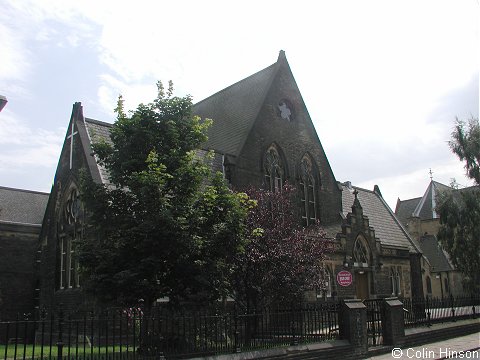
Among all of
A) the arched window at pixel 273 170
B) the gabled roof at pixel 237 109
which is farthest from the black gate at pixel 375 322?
the gabled roof at pixel 237 109

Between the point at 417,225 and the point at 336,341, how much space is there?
57961 millimetres

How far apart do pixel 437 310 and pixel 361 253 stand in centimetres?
905

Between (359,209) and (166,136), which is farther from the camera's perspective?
(359,209)

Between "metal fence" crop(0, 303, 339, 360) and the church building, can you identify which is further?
the church building

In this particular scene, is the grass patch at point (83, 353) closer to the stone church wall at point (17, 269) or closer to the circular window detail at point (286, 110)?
the stone church wall at point (17, 269)

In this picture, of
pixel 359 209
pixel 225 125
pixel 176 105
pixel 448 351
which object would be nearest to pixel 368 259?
pixel 359 209

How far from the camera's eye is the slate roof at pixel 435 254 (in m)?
56.6

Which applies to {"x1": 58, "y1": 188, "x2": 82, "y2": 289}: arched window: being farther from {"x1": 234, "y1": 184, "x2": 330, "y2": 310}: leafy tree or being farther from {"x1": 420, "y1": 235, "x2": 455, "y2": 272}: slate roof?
{"x1": 420, "y1": 235, "x2": 455, "y2": 272}: slate roof

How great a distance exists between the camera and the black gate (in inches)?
677

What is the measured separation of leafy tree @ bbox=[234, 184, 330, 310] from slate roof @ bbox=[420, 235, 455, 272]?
140ft

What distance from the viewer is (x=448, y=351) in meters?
16.1

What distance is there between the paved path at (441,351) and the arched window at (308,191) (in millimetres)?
11606

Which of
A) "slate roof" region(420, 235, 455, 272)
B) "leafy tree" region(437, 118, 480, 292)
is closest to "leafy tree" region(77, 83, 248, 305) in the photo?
"leafy tree" region(437, 118, 480, 292)

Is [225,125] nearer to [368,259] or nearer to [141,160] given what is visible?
[368,259]
